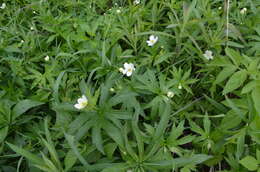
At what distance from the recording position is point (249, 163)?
4.52 feet

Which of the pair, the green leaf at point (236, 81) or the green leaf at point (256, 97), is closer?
the green leaf at point (256, 97)

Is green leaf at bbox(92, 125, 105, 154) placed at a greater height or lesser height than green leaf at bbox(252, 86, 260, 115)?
lesser

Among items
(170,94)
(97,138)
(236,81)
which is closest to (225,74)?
(236,81)

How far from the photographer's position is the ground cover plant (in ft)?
4.89

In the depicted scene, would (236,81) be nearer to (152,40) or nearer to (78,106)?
(152,40)

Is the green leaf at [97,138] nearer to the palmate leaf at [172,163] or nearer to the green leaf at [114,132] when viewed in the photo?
the green leaf at [114,132]

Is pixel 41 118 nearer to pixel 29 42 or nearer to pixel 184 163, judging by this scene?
pixel 29 42

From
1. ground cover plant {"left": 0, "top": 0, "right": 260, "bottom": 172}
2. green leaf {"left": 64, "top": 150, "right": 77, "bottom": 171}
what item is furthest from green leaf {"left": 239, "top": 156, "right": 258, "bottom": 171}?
green leaf {"left": 64, "top": 150, "right": 77, "bottom": 171}

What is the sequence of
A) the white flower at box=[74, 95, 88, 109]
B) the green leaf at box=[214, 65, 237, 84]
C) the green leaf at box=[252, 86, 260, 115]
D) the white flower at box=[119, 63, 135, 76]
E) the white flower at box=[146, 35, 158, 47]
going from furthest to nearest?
1. the white flower at box=[146, 35, 158, 47]
2. the white flower at box=[119, 63, 135, 76]
3. the green leaf at box=[214, 65, 237, 84]
4. the white flower at box=[74, 95, 88, 109]
5. the green leaf at box=[252, 86, 260, 115]

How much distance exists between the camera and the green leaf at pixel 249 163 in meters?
1.37

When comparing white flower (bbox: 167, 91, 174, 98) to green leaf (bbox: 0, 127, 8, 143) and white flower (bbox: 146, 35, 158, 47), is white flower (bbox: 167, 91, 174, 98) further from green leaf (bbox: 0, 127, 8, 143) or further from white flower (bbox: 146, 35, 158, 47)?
green leaf (bbox: 0, 127, 8, 143)

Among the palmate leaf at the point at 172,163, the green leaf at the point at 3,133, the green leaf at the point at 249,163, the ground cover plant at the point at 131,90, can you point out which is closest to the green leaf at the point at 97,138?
the ground cover plant at the point at 131,90

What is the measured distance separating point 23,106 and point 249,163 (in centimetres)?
150

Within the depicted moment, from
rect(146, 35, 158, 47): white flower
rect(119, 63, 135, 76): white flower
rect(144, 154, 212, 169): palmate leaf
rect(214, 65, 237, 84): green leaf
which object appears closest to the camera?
rect(144, 154, 212, 169): palmate leaf
